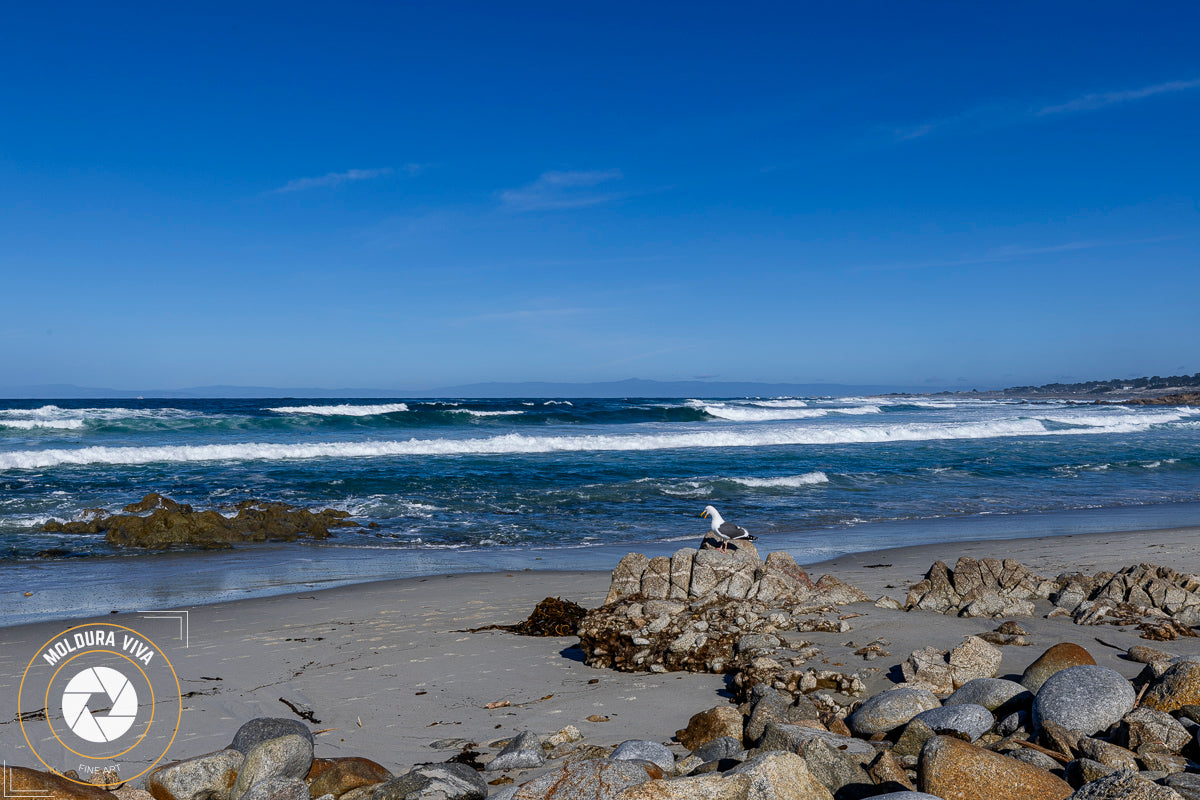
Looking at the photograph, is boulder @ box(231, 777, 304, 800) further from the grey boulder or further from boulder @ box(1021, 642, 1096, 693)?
boulder @ box(1021, 642, 1096, 693)

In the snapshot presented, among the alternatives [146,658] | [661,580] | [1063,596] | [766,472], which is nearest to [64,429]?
[766,472]

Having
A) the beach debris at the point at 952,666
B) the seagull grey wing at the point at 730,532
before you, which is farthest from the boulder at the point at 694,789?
the seagull grey wing at the point at 730,532

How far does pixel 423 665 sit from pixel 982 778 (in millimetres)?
3693

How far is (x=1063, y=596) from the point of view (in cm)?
616

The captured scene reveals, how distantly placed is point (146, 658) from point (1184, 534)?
1255 cm

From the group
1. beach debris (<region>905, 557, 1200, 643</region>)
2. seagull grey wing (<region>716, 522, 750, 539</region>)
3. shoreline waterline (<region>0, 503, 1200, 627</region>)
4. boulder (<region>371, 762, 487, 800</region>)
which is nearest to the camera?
boulder (<region>371, 762, 487, 800</region>)

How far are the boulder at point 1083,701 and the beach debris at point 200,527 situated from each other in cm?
1008

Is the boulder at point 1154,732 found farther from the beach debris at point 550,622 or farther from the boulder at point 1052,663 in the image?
the beach debris at point 550,622

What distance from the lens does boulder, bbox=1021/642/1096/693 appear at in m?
3.87

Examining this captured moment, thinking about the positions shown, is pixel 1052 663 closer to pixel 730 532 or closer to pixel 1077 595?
pixel 1077 595

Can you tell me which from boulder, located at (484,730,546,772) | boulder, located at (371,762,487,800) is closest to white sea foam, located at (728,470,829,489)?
boulder, located at (484,730,546,772)

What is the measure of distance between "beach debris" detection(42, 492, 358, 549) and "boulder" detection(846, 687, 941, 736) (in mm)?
9416

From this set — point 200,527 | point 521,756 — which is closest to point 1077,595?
point 521,756

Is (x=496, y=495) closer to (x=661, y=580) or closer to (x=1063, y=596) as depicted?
(x=661, y=580)
